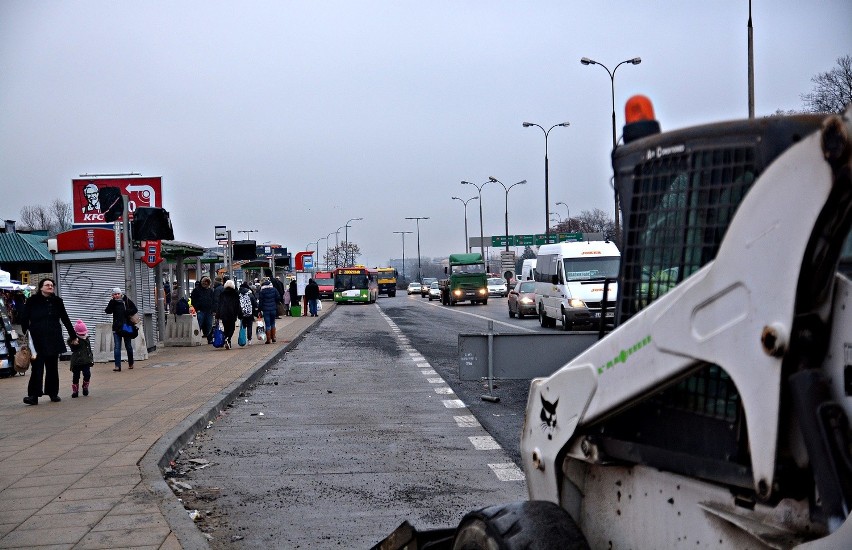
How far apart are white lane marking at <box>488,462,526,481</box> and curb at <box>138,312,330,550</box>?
8.62ft

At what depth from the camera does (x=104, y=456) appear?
9.09 metres

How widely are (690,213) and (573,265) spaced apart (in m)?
25.7

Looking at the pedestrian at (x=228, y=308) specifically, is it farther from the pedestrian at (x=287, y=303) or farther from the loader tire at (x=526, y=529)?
the pedestrian at (x=287, y=303)

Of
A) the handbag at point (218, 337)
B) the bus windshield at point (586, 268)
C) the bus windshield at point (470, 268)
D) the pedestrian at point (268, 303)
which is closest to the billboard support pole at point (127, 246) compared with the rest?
the handbag at point (218, 337)

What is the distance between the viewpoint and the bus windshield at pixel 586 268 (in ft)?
91.5

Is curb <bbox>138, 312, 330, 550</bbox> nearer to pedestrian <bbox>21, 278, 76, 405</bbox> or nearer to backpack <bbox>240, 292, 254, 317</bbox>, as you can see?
pedestrian <bbox>21, 278, 76, 405</bbox>

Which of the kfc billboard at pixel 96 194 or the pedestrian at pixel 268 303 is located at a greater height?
the kfc billboard at pixel 96 194

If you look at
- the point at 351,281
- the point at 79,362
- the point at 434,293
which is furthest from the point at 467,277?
the point at 79,362

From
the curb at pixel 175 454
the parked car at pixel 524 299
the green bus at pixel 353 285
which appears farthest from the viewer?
the green bus at pixel 353 285

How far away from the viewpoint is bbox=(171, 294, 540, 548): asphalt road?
6.84 m

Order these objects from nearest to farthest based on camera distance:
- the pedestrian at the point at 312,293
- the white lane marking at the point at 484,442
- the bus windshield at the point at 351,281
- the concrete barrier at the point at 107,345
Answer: the white lane marking at the point at 484,442 → the concrete barrier at the point at 107,345 → the pedestrian at the point at 312,293 → the bus windshield at the point at 351,281

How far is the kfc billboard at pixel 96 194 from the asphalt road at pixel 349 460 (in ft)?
53.6

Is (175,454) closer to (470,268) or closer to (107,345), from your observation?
(107,345)

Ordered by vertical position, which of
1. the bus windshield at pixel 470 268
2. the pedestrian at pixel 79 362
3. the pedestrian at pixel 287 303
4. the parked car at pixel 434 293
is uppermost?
the bus windshield at pixel 470 268
